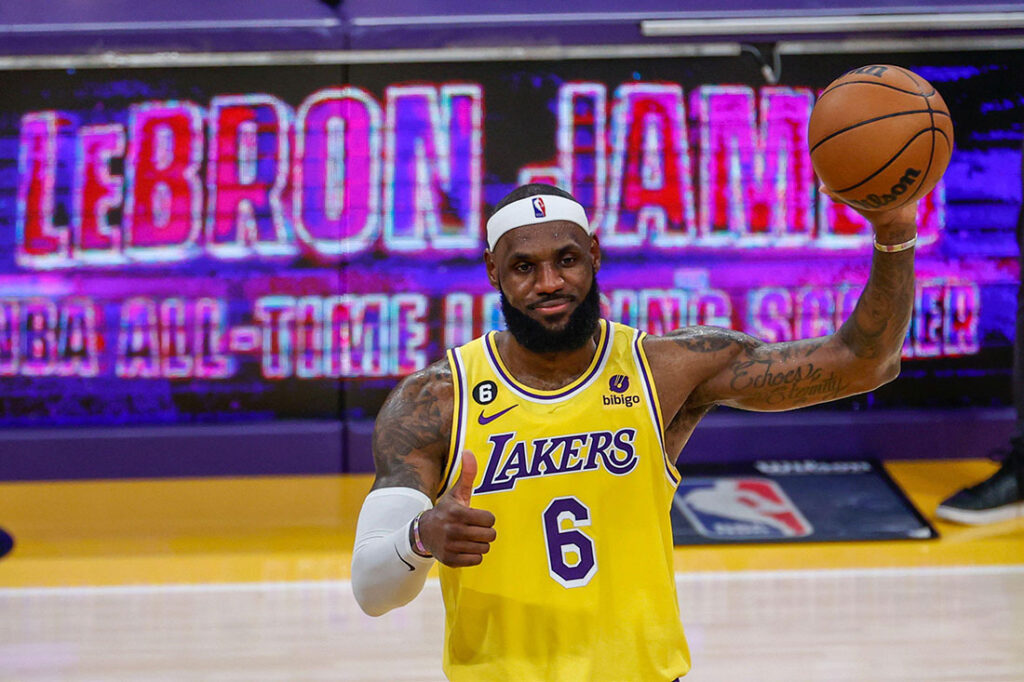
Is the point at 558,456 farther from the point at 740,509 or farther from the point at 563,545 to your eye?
the point at 740,509

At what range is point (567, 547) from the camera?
7.90ft

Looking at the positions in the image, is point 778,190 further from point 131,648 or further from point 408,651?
point 131,648

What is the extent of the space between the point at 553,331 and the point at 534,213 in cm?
25

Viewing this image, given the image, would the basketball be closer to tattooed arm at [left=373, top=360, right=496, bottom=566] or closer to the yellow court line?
tattooed arm at [left=373, top=360, right=496, bottom=566]

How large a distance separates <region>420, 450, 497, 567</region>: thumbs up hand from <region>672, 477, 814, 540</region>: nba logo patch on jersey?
12.1 feet

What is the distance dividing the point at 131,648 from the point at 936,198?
15.4 feet

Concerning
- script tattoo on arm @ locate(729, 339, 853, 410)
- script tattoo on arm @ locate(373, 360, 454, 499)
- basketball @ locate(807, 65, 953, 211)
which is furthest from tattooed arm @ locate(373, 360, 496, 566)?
basketball @ locate(807, 65, 953, 211)

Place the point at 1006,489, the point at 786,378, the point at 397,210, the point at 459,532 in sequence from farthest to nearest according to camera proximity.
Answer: the point at 397,210, the point at 1006,489, the point at 786,378, the point at 459,532

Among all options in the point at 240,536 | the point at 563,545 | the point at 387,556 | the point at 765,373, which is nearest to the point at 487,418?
the point at 563,545

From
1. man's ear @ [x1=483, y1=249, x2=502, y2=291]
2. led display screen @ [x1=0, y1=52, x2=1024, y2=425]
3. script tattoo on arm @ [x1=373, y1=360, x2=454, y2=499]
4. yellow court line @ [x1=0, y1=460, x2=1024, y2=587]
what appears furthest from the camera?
led display screen @ [x1=0, y1=52, x2=1024, y2=425]

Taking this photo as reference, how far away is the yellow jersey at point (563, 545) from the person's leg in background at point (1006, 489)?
375 centimetres

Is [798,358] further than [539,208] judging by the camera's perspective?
Yes

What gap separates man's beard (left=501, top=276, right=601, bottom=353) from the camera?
244 centimetres

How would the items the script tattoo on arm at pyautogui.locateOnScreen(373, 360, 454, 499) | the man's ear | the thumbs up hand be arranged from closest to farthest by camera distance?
the thumbs up hand
the script tattoo on arm at pyautogui.locateOnScreen(373, 360, 454, 499)
the man's ear
